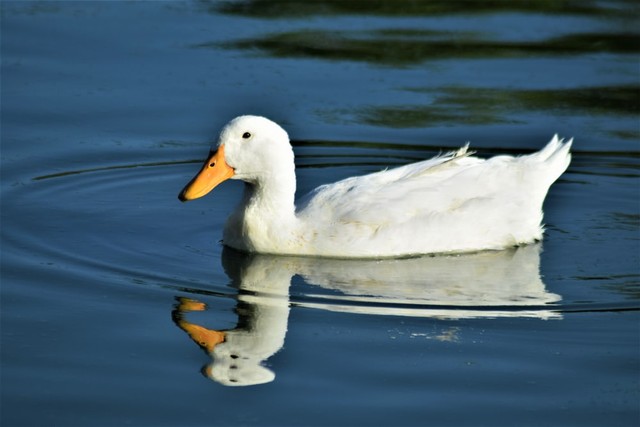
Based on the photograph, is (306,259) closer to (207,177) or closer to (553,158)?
(207,177)

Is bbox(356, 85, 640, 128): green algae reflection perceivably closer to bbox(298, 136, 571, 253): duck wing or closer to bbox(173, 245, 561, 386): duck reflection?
bbox(298, 136, 571, 253): duck wing

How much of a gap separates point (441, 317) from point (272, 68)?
7215 mm

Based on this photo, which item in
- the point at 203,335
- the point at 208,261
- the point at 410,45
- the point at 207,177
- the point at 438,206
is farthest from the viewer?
the point at 410,45

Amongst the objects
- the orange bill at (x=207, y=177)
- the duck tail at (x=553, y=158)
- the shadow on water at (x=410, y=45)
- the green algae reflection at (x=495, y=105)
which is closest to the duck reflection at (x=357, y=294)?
the orange bill at (x=207, y=177)

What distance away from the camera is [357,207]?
10.6 meters

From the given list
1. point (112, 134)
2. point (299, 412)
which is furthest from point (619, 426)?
point (112, 134)

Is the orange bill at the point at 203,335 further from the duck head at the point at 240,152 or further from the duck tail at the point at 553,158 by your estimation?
the duck tail at the point at 553,158

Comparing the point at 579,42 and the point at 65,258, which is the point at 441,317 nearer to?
the point at 65,258

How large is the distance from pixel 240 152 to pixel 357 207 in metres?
1.01

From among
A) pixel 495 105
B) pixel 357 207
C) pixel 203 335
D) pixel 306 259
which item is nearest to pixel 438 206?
pixel 357 207

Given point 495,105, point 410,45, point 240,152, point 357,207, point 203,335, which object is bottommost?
point 203,335

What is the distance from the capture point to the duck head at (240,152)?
416 inches

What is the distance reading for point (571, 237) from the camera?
11.2 m

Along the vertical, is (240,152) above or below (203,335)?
above
